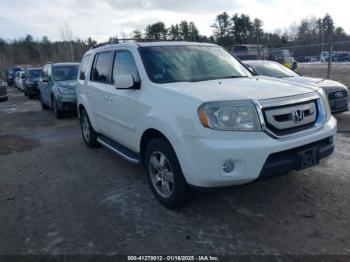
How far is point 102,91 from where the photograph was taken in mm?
4992

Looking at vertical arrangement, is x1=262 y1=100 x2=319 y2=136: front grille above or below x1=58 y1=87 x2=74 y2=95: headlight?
above

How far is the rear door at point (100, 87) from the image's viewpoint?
4918 millimetres

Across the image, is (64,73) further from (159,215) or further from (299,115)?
(299,115)

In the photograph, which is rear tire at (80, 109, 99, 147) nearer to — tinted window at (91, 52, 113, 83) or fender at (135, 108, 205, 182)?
tinted window at (91, 52, 113, 83)

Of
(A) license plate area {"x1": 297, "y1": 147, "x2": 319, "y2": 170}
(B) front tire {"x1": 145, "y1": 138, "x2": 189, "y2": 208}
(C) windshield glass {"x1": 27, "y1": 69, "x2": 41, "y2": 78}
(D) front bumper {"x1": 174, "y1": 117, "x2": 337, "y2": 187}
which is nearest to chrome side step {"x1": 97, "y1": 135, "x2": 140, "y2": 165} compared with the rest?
(B) front tire {"x1": 145, "y1": 138, "x2": 189, "y2": 208}

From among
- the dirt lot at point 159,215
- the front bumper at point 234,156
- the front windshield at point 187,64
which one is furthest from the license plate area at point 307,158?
the front windshield at point 187,64

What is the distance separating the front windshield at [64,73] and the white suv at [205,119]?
6.79 meters

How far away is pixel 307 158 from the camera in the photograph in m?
3.21

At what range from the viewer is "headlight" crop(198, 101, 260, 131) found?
2.94 m

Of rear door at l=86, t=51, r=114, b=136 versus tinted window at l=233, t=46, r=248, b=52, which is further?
tinted window at l=233, t=46, r=248, b=52

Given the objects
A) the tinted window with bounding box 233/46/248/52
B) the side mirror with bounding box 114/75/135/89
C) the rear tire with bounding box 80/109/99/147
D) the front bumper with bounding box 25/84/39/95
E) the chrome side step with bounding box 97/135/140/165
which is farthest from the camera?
the tinted window with bounding box 233/46/248/52

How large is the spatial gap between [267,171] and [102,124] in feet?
10.2

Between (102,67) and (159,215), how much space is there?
2822 mm

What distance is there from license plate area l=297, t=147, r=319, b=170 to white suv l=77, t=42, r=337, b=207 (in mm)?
11
